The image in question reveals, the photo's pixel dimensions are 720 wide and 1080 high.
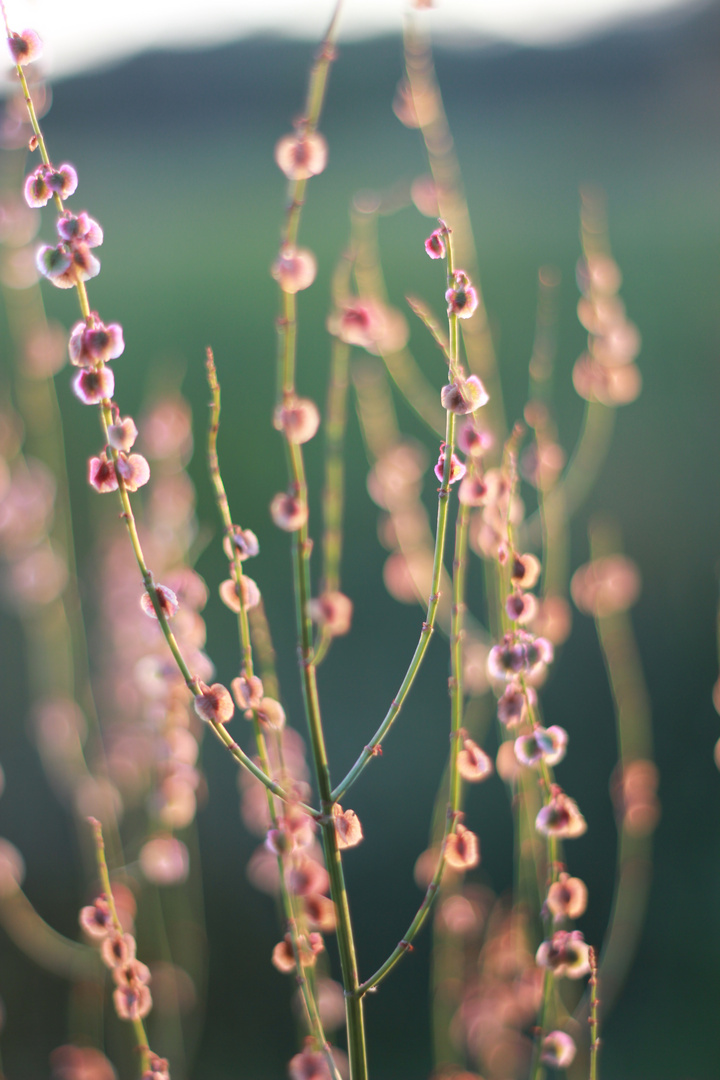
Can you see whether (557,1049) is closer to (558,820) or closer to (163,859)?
(558,820)

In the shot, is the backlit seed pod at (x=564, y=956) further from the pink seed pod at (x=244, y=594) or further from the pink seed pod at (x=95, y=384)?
the pink seed pod at (x=95, y=384)

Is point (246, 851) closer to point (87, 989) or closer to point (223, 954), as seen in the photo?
point (223, 954)

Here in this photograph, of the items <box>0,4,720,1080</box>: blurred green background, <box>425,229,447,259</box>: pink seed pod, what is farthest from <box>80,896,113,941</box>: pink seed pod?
<box>0,4,720,1080</box>: blurred green background

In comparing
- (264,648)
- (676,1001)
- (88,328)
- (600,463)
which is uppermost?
(600,463)

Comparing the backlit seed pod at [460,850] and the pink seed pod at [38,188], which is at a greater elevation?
the pink seed pod at [38,188]

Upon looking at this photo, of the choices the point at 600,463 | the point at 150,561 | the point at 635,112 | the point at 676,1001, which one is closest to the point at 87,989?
the point at 150,561

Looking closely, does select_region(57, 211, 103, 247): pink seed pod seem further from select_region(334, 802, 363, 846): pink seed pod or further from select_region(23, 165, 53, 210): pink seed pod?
select_region(334, 802, 363, 846): pink seed pod

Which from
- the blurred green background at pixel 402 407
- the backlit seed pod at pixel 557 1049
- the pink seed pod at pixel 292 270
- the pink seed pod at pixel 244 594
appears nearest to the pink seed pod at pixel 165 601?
the pink seed pod at pixel 244 594
